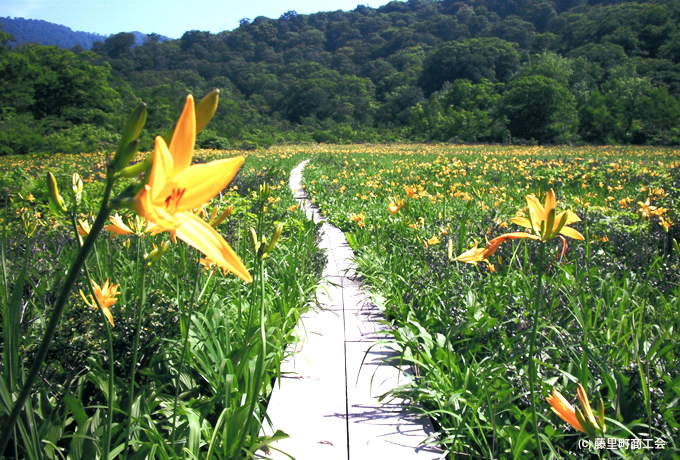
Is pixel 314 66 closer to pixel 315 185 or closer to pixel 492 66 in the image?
pixel 492 66

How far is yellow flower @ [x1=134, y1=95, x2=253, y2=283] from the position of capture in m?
0.49

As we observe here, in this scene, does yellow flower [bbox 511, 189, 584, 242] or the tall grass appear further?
the tall grass

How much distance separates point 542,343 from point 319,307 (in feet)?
4.60

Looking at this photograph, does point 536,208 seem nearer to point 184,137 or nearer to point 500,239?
point 500,239

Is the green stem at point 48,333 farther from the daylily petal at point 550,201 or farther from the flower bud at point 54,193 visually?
the daylily petal at point 550,201

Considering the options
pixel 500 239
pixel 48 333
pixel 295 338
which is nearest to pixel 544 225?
pixel 500 239

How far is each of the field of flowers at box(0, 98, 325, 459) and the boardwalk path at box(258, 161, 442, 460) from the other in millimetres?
124

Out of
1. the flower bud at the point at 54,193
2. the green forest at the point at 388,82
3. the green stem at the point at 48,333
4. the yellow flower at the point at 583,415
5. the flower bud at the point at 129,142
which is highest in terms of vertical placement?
the green forest at the point at 388,82

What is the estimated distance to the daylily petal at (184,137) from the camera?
1.73 feet

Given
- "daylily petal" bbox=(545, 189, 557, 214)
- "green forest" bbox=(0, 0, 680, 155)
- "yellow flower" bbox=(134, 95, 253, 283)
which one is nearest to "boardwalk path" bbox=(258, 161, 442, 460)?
"daylily petal" bbox=(545, 189, 557, 214)

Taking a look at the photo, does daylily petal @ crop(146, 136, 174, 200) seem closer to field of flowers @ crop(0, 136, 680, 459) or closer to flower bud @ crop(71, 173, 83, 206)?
field of flowers @ crop(0, 136, 680, 459)

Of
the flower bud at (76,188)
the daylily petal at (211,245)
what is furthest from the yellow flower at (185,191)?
the flower bud at (76,188)

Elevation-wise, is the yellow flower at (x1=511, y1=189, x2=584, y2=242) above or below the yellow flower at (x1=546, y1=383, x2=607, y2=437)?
above

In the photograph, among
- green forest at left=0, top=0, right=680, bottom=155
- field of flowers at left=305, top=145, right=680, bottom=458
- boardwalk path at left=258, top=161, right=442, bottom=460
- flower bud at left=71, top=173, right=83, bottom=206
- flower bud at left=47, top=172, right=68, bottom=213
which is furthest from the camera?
green forest at left=0, top=0, right=680, bottom=155
